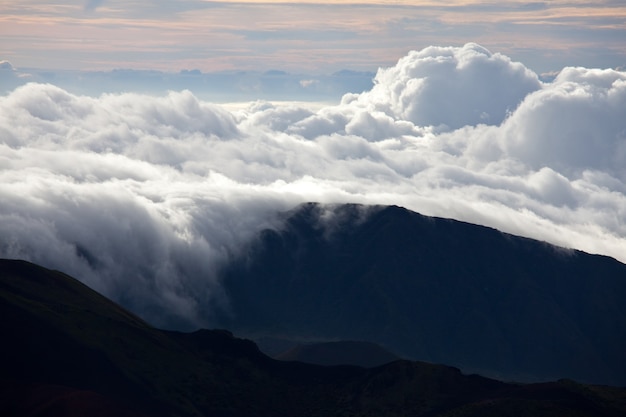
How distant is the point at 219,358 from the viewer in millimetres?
198000

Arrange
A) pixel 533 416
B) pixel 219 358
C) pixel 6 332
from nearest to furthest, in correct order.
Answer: pixel 533 416 → pixel 6 332 → pixel 219 358

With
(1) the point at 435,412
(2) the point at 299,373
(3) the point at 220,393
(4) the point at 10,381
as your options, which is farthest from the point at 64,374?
(1) the point at 435,412

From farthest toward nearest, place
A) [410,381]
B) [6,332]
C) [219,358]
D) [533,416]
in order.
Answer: [219,358], [410,381], [6,332], [533,416]

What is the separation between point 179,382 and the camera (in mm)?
181250

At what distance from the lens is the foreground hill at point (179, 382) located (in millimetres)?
161125

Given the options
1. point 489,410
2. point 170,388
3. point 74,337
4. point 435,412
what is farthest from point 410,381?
point 74,337

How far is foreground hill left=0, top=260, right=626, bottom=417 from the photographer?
6344 inches

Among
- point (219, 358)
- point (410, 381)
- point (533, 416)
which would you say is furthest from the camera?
point (219, 358)

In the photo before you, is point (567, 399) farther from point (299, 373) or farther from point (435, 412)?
point (299, 373)

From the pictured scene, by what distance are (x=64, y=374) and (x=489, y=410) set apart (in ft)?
199

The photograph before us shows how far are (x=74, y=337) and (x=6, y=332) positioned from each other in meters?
10.5

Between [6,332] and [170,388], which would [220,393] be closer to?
[170,388]

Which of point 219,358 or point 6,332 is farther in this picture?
point 219,358

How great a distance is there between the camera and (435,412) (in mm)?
173125
